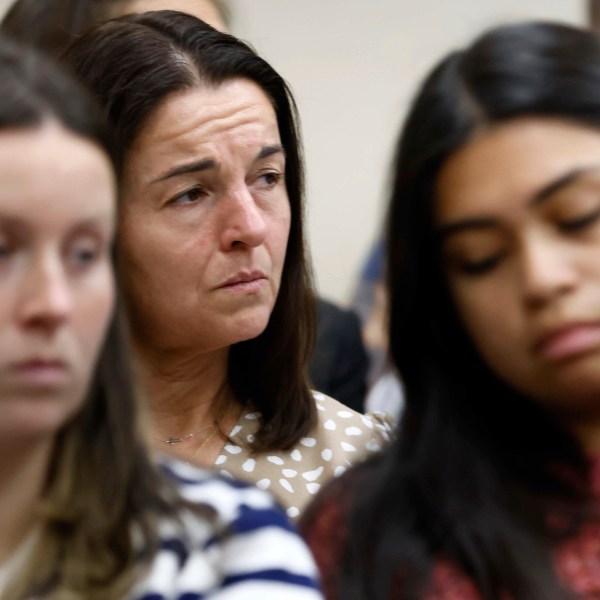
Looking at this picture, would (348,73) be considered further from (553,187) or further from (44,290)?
(44,290)

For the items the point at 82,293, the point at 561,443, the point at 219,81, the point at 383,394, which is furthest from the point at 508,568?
the point at 383,394

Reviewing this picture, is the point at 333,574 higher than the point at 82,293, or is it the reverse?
the point at 82,293

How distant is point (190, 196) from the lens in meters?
1.56

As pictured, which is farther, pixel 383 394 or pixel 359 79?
pixel 359 79

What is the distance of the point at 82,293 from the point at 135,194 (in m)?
0.62

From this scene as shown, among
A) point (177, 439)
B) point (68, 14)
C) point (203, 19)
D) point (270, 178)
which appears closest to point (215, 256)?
point (270, 178)

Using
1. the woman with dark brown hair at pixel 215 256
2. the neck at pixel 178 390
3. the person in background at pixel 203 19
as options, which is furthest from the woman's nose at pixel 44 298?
the person in background at pixel 203 19

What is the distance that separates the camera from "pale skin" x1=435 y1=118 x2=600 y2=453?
3.46 ft

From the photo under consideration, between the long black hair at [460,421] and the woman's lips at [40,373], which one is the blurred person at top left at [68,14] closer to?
the long black hair at [460,421]

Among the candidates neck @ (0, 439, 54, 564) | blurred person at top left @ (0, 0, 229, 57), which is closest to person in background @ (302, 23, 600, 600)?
neck @ (0, 439, 54, 564)

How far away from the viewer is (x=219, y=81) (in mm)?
1640

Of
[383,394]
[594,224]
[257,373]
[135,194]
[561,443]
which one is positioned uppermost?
[594,224]

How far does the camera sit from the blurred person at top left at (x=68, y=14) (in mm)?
→ 2018

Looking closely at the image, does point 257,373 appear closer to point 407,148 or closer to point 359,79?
point 407,148
